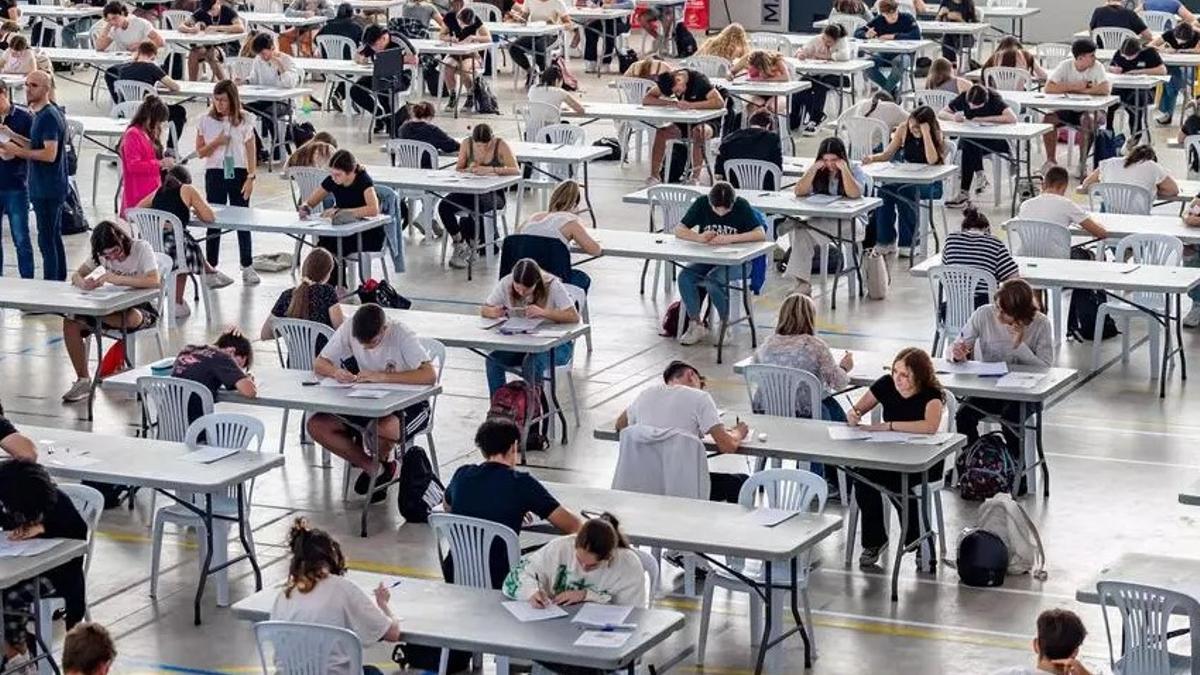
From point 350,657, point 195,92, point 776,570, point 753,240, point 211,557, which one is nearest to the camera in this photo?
point 350,657

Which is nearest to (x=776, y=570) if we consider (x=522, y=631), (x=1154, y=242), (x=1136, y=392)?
(x=522, y=631)

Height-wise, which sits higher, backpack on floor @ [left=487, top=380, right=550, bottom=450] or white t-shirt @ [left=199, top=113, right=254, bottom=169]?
white t-shirt @ [left=199, top=113, right=254, bottom=169]

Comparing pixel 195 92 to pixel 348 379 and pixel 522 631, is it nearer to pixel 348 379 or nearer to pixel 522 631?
pixel 348 379

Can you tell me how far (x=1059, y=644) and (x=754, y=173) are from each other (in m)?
10.8

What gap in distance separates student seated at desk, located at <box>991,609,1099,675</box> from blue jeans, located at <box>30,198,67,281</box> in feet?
35.0

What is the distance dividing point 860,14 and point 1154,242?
1451cm

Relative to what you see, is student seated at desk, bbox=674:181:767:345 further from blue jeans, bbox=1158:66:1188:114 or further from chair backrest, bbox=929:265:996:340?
blue jeans, bbox=1158:66:1188:114

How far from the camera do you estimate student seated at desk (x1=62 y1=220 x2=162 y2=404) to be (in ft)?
47.9

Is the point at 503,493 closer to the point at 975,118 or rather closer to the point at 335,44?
the point at 975,118

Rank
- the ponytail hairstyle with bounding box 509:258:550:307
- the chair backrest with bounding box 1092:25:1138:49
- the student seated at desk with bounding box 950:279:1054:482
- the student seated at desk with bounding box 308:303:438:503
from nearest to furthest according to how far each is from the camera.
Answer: the student seated at desk with bounding box 308:303:438:503, the student seated at desk with bounding box 950:279:1054:482, the ponytail hairstyle with bounding box 509:258:550:307, the chair backrest with bounding box 1092:25:1138:49

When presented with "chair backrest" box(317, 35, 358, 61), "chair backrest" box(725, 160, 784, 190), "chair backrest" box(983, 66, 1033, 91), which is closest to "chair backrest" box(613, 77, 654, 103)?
"chair backrest" box(983, 66, 1033, 91)

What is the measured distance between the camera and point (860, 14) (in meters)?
30.3

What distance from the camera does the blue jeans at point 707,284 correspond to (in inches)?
647

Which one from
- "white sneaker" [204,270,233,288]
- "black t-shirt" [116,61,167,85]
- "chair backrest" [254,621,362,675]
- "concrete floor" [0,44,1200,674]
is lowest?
"concrete floor" [0,44,1200,674]
